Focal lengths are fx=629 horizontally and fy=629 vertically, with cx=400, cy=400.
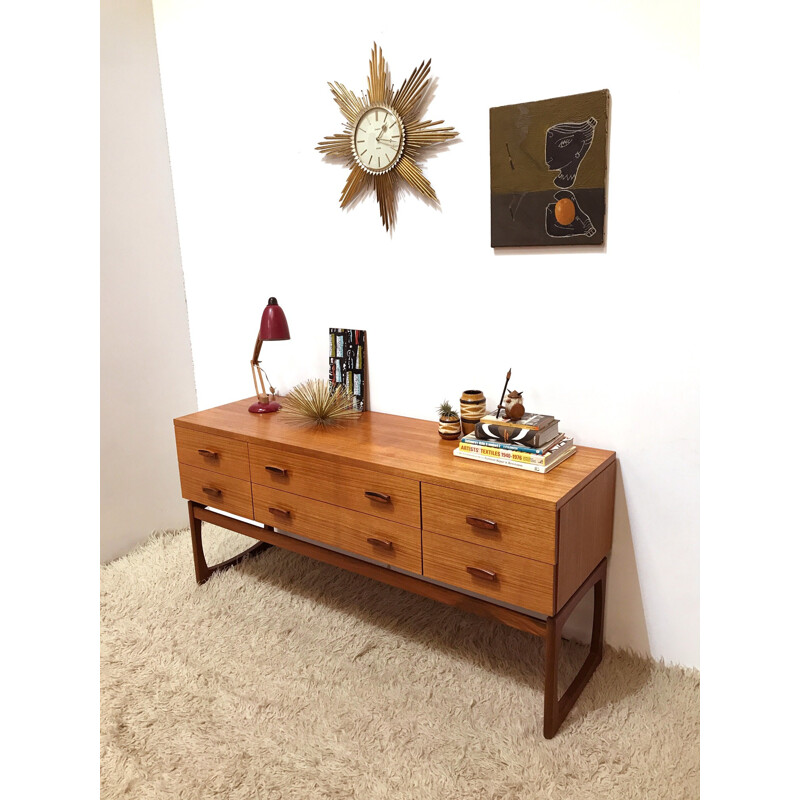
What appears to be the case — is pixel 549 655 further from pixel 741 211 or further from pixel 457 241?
pixel 741 211

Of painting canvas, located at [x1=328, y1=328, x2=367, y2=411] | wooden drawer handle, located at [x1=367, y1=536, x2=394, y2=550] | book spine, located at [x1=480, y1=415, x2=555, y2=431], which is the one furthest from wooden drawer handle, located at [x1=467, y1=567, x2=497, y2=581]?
painting canvas, located at [x1=328, y1=328, x2=367, y2=411]

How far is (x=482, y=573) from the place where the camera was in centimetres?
171

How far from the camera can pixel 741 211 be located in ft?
1.31

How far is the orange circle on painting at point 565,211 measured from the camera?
1810 mm

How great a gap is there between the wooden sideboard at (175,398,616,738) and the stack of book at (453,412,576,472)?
38mm

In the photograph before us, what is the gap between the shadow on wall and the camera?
6.41ft

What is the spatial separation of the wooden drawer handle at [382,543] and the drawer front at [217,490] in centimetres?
57

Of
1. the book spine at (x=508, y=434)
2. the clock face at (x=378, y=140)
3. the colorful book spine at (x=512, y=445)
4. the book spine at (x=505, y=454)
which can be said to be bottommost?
the book spine at (x=505, y=454)

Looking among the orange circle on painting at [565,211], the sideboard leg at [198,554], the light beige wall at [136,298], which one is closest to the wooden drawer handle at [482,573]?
the orange circle on painting at [565,211]

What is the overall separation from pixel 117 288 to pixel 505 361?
67.3 inches

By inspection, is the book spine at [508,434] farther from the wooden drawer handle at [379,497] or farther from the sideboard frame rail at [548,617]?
the sideboard frame rail at [548,617]

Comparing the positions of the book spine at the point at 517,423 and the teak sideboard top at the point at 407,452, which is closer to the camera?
the teak sideboard top at the point at 407,452

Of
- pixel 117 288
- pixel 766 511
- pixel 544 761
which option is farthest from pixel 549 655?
pixel 117 288

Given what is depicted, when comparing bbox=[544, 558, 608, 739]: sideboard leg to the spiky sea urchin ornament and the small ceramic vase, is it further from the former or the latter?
the spiky sea urchin ornament
